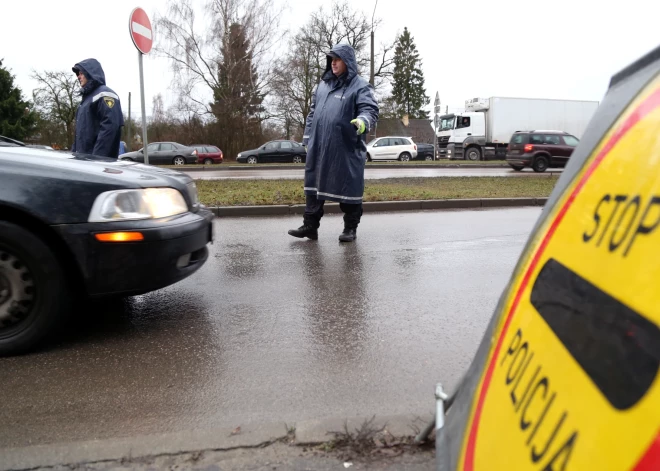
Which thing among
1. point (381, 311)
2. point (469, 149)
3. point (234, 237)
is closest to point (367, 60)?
point (469, 149)

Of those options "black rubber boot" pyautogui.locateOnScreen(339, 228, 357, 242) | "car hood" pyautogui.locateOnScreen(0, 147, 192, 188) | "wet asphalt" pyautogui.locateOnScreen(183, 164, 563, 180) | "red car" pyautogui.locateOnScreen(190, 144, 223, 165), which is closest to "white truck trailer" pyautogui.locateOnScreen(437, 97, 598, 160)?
"wet asphalt" pyautogui.locateOnScreen(183, 164, 563, 180)

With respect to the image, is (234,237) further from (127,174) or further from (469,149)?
(469,149)

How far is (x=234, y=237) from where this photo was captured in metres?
6.54

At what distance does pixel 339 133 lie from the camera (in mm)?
5766

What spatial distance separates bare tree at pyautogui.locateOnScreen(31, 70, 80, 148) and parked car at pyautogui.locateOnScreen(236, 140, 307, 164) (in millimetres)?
23947

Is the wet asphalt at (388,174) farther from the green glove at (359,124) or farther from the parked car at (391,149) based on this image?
the green glove at (359,124)

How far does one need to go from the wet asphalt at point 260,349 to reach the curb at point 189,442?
91 millimetres

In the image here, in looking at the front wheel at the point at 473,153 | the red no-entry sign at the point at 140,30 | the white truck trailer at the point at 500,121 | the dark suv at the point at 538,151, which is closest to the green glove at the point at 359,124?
the red no-entry sign at the point at 140,30

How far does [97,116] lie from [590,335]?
5.70m

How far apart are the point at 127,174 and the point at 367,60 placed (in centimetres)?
4188

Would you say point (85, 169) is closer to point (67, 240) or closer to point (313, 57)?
point (67, 240)

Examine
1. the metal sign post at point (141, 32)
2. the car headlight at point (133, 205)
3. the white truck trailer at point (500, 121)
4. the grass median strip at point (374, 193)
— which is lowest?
the grass median strip at point (374, 193)

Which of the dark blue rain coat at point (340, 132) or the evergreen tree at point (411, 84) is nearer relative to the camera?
the dark blue rain coat at point (340, 132)

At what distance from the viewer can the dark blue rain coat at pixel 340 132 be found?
5.69 meters
